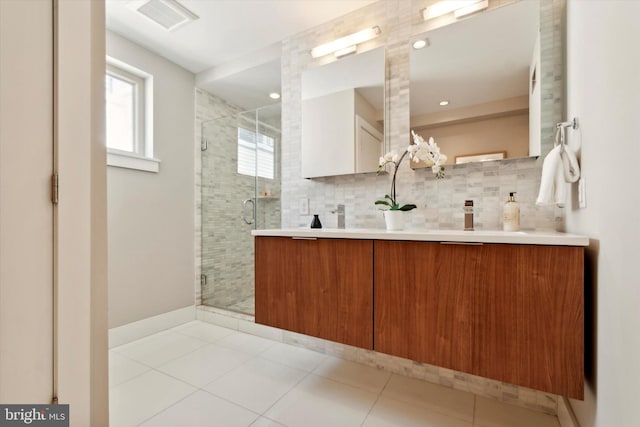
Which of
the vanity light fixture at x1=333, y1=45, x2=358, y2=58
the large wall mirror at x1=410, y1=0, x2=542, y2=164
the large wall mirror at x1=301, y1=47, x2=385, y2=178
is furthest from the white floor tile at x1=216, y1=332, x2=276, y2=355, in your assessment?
the vanity light fixture at x1=333, y1=45, x2=358, y2=58

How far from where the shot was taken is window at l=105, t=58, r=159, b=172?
233 cm

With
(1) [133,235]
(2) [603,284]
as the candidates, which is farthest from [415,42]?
(1) [133,235]

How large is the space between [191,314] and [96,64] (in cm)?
243

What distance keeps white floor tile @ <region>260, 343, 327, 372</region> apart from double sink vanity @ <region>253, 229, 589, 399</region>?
0.45m

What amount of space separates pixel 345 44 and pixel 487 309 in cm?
194

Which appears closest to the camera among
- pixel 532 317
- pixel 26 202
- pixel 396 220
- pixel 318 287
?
pixel 26 202

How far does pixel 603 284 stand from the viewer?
0.90 m

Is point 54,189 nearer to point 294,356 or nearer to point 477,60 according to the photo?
point 294,356

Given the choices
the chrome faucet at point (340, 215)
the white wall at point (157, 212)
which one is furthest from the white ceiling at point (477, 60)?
the white wall at point (157, 212)

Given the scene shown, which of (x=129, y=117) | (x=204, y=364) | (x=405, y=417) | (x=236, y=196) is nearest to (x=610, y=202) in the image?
(x=405, y=417)

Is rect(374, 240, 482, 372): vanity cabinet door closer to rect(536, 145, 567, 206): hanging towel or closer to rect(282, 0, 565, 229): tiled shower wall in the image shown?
rect(536, 145, 567, 206): hanging towel

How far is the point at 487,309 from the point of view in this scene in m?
1.12

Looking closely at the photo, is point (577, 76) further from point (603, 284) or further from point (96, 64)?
point (96, 64)

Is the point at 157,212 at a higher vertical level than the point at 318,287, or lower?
higher
